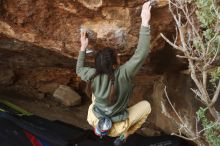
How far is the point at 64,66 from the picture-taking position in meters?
5.62

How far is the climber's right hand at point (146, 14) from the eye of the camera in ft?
11.6

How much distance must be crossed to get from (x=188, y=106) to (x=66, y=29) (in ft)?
5.42

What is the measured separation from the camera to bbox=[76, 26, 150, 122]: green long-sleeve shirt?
11.7ft

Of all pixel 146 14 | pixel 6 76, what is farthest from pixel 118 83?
pixel 6 76

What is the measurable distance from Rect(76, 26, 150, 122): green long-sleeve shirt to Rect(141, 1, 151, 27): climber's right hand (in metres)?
0.05

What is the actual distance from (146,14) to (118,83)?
1.95ft

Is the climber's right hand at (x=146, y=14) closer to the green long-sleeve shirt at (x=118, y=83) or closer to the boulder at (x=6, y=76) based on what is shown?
the green long-sleeve shirt at (x=118, y=83)

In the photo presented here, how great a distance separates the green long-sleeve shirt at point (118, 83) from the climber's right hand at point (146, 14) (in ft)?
0.17

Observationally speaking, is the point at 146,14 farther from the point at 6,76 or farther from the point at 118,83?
the point at 6,76

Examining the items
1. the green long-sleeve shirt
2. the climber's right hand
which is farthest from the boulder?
the climber's right hand

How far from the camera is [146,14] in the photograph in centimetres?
360

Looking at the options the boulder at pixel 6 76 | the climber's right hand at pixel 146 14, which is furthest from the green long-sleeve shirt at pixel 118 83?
the boulder at pixel 6 76

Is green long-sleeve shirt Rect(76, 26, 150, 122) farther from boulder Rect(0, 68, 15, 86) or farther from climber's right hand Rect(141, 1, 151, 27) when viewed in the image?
boulder Rect(0, 68, 15, 86)

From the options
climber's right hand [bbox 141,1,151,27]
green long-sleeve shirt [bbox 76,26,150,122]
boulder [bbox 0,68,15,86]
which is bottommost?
boulder [bbox 0,68,15,86]
